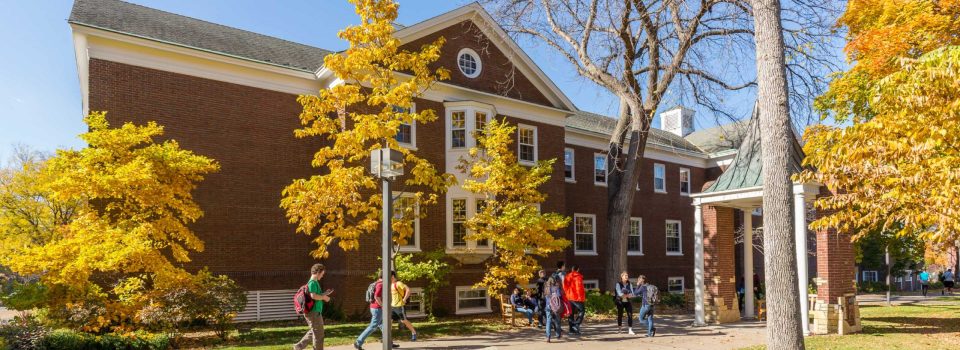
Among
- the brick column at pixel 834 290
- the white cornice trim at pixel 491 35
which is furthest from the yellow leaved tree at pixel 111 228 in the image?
the brick column at pixel 834 290

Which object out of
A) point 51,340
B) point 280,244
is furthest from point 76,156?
point 280,244

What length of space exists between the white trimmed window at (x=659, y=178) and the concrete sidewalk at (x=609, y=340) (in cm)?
1593

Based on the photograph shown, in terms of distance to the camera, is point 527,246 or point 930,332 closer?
point 930,332

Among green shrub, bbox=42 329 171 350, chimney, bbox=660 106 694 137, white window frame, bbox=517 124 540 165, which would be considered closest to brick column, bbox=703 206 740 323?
white window frame, bbox=517 124 540 165

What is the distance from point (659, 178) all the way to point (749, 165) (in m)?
16.3

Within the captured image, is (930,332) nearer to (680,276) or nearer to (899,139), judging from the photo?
(899,139)

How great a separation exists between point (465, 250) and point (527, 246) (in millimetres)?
3491

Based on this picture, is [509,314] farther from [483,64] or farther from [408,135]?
[483,64]

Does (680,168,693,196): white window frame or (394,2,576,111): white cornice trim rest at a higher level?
(394,2,576,111): white cornice trim

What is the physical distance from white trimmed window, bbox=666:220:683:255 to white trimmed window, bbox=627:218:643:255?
241 centimetres

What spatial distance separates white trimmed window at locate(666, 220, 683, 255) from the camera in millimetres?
33594

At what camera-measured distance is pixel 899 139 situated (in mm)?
10344

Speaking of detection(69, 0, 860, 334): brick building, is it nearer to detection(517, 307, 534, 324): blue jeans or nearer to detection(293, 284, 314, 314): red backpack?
detection(517, 307, 534, 324): blue jeans

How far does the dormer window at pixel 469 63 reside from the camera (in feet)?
74.9
